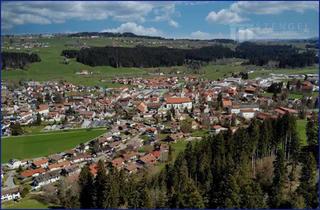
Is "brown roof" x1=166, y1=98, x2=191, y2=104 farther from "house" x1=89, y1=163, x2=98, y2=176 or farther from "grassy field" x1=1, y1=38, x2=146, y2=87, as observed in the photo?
"house" x1=89, y1=163, x2=98, y2=176

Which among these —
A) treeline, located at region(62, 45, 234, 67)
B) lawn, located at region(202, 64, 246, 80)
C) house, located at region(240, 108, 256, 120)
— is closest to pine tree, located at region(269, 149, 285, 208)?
house, located at region(240, 108, 256, 120)

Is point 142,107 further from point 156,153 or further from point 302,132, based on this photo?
point 302,132

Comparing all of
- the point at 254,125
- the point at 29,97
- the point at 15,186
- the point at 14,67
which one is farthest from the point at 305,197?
the point at 14,67

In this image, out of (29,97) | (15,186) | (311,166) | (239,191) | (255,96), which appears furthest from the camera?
(29,97)

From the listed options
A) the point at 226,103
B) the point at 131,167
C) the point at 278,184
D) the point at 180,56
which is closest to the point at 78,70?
the point at 180,56

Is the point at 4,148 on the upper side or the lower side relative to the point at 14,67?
lower

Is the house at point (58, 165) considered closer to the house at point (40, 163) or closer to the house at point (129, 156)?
the house at point (40, 163)

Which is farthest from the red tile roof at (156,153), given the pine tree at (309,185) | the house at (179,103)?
the house at (179,103)

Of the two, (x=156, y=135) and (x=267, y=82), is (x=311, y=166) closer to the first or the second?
(x=156, y=135)
